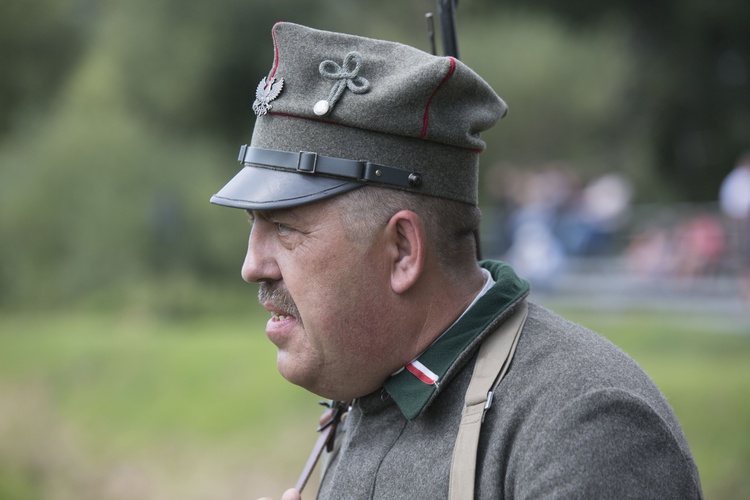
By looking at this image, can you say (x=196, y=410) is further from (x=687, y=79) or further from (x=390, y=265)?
(x=687, y=79)

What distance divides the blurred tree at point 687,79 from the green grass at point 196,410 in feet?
20.0

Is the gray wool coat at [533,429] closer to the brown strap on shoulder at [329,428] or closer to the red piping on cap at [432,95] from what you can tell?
the brown strap on shoulder at [329,428]

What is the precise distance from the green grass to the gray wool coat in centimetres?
417

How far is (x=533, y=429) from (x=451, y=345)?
0.33 meters

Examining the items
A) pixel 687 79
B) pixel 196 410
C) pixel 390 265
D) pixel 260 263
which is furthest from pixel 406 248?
pixel 687 79

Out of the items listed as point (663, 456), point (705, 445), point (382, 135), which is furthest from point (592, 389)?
point (705, 445)

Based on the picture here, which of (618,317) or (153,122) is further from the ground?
(153,122)

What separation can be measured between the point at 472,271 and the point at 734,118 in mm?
15607

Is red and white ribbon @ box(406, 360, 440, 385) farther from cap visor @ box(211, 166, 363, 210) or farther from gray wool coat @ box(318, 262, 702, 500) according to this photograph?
cap visor @ box(211, 166, 363, 210)

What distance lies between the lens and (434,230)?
6.78 ft

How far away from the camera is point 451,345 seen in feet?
6.75

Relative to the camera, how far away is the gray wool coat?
1.68 metres

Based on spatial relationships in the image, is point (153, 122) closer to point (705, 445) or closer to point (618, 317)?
point (618, 317)

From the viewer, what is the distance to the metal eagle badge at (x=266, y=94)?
6.91 feet
